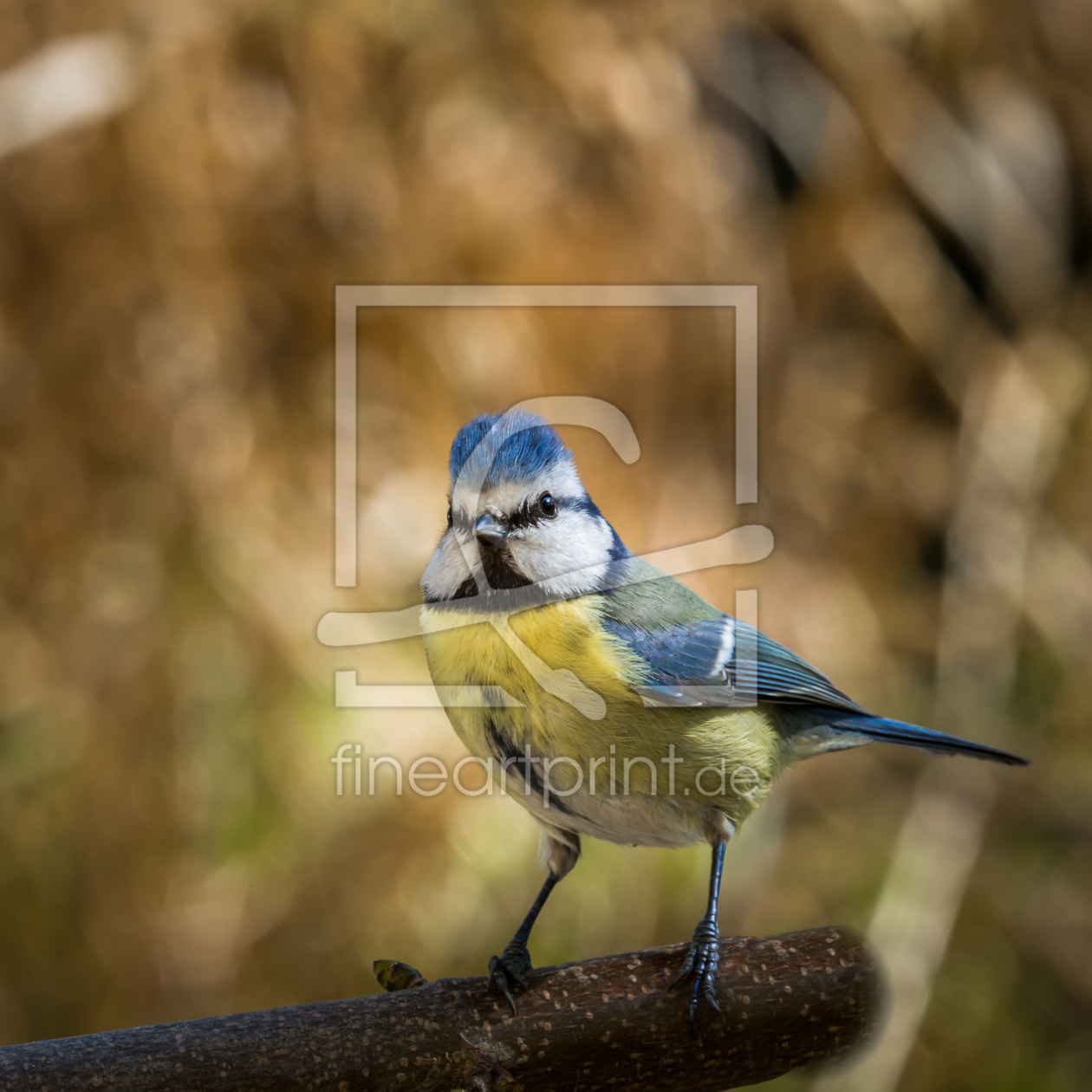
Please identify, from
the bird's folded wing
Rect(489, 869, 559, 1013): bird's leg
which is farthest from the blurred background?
Rect(489, 869, 559, 1013): bird's leg

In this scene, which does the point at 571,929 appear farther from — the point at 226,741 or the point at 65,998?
the point at 65,998

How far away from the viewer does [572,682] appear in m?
0.90

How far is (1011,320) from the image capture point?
240 cm

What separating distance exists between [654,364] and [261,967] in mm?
1324

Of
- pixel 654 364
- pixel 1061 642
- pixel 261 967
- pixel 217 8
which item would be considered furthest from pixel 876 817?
pixel 217 8

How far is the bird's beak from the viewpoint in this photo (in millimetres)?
864

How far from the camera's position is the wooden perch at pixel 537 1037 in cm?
81

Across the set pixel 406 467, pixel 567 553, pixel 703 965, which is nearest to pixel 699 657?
pixel 567 553

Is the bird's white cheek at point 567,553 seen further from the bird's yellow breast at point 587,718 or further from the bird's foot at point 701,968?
the bird's foot at point 701,968

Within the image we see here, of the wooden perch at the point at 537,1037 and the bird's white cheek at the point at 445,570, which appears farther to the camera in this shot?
the bird's white cheek at the point at 445,570

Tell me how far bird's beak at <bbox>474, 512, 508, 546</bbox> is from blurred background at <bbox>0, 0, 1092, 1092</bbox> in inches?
39.4

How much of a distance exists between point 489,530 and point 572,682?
0.15 metres

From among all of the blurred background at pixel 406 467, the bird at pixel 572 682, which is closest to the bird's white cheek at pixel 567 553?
the bird at pixel 572 682

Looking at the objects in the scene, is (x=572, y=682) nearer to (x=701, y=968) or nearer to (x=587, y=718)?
(x=587, y=718)
